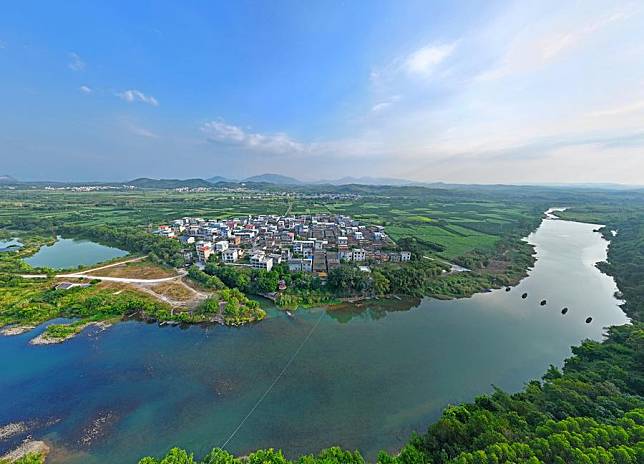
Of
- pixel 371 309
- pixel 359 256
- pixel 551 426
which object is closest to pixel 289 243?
pixel 359 256

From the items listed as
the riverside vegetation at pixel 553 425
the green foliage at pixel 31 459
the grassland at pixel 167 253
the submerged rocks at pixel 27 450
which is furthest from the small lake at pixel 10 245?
the riverside vegetation at pixel 553 425

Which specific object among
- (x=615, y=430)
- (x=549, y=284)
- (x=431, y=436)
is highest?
(x=615, y=430)

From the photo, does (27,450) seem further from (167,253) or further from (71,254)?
(71,254)

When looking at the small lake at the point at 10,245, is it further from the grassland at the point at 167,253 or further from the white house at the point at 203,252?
the white house at the point at 203,252

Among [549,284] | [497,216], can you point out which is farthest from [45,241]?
[497,216]

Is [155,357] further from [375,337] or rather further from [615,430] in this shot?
[615,430]

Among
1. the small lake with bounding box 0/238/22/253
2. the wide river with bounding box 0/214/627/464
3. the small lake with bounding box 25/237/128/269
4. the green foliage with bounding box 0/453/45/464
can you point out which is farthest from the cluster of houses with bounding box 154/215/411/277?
the green foliage with bounding box 0/453/45/464

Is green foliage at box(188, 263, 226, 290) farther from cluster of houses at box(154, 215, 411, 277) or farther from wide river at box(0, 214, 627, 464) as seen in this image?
wide river at box(0, 214, 627, 464)
